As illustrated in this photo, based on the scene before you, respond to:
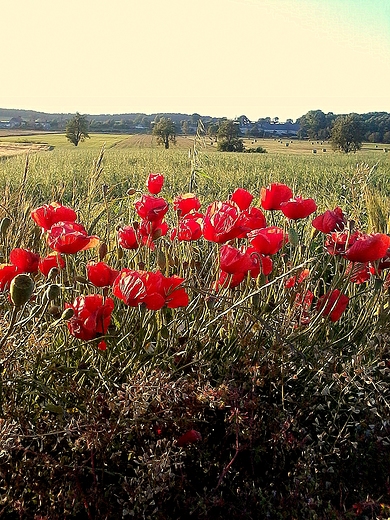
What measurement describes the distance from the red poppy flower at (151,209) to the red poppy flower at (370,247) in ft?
1.53

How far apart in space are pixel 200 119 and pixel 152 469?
1.79m

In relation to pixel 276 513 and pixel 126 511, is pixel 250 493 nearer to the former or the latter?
pixel 276 513

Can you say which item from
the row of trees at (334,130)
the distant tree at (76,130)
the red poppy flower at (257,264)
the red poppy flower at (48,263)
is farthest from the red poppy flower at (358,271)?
the distant tree at (76,130)

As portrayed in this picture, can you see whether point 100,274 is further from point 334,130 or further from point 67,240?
point 334,130

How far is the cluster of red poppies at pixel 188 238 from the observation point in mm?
1017

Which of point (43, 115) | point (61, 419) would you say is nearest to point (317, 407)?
point (61, 419)

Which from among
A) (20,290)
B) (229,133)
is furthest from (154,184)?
(229,133)

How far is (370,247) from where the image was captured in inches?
45.1

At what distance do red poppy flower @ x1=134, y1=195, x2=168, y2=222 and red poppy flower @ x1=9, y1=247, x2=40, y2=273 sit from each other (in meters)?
0.31

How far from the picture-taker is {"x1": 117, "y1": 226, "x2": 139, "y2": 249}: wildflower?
4.45ft

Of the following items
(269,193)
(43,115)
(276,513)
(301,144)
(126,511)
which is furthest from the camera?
(43,115)

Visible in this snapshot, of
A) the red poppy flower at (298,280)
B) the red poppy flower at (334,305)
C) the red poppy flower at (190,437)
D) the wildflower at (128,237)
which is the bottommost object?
the red poppy flower at (190,437)

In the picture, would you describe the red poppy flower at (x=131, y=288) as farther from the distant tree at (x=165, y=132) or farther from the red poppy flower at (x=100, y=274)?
the distant tree at (x=165, y=132)

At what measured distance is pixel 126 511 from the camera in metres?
0.93
